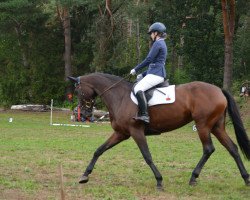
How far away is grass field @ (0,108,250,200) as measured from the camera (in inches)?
337

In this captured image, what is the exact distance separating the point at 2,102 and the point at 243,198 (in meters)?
32.5

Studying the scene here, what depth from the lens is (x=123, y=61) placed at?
36250mm

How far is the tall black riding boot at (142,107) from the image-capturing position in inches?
364

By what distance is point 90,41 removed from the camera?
A: 38.6m

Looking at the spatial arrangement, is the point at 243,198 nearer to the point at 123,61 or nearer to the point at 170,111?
the point at 170,111

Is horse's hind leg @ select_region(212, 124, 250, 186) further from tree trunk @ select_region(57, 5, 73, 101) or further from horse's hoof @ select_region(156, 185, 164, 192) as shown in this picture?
tree trunk @ select_region(57, 5, 73, 101)

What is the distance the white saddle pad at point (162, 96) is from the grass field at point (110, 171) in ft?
5.01

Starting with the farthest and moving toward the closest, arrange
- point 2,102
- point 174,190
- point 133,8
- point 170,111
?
point 2,102, point 133,8, point 170,111, point 174,190

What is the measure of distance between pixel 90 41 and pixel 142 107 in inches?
1172

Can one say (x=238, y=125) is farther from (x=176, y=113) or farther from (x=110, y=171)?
(x=110, y=171)

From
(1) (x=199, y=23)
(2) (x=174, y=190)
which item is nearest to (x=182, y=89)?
(2) (x=174, y=190)

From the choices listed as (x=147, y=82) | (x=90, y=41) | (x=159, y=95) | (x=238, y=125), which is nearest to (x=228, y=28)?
(x=90, y=41)

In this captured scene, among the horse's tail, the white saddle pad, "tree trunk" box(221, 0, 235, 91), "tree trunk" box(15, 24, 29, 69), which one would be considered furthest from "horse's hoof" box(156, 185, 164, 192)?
"tree trunk" box(15, 24, 29, 69)

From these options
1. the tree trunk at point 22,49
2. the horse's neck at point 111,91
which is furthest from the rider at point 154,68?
the tree trunk at point 22,49
